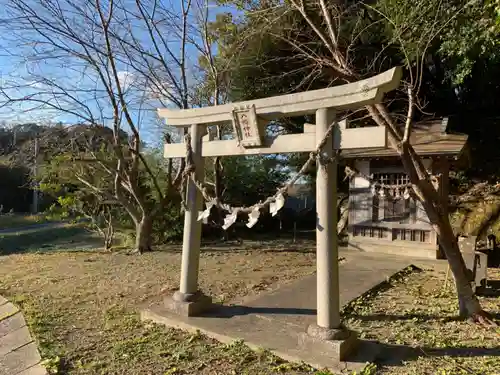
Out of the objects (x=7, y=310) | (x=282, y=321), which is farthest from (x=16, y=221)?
(x=282, y=321)

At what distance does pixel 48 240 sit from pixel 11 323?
1288 cm

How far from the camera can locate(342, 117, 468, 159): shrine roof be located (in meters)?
8.05

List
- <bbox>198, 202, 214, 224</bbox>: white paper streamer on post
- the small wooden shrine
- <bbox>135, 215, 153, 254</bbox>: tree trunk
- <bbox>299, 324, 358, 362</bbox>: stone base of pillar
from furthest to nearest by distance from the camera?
<bbox>135, 215, 153, 254</bbox>: tree trunk < the small wooden shrine < <bbox>198, 202, 214, 224</bbox>: white paper streamer on post < <bbox>299, 324, 358, 362</bbox>: stone base of pillar

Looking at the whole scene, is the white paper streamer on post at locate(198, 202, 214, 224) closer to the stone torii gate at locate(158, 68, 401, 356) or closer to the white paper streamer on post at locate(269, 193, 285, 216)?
the stone torii gate at locate(158, 68, 401, 356)

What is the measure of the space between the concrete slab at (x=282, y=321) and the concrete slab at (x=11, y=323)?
1.47 m

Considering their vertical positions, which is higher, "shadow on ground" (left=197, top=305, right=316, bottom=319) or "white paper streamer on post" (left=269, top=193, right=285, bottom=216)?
"white paper streamer on post" (left=269, top=193, right=285, bottom=216)

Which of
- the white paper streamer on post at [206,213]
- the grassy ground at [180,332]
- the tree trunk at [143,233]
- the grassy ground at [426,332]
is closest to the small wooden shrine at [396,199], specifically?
the grassy ground at [180,332]

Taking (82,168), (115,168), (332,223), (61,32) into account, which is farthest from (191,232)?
(82,168)

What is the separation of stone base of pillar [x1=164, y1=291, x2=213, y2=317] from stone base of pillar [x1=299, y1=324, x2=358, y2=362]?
57.5 inches

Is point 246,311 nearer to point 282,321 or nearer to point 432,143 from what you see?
point 282,321

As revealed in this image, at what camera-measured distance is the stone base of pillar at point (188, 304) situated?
4426mm

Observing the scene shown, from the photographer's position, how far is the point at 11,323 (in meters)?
4.50

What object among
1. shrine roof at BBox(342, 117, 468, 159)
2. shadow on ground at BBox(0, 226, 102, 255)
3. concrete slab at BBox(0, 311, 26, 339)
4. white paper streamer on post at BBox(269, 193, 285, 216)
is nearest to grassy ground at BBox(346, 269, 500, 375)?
white paper streamer on post at BBox(269, 193, 285, 216)

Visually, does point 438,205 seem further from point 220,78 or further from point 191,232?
point 220,78
